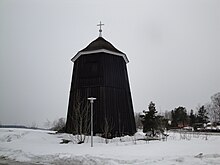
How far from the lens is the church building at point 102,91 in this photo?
62.1ft

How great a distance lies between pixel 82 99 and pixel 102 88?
191cm

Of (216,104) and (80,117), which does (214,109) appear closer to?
(216,104)

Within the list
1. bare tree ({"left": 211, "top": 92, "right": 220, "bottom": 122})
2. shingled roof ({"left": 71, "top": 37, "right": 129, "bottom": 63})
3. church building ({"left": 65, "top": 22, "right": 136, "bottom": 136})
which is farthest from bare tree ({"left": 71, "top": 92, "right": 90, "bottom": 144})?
bare tree ({"left": 211, "top": 92, "right": 220, "bottom": 122})

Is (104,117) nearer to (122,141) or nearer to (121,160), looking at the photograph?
(122,141)

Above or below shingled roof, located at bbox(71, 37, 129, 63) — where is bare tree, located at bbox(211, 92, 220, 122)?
below

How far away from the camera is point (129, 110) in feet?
67.6

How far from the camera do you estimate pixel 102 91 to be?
756 inches

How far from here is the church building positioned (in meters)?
18.9

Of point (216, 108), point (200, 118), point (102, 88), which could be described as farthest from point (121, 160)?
point (216, 108)

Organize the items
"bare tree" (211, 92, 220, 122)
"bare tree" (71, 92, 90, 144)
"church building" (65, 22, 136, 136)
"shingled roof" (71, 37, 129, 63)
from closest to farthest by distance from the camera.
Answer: "bare tree" (71, 92, 90, 144) < "church building" (65, 22, 136, 136) < "shingled roof" (71, 37, 129, 63) < "bare tree" (211, 92, 220, 122)

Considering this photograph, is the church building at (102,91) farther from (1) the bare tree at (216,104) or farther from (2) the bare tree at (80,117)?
(1) the bare tree at (216,104)

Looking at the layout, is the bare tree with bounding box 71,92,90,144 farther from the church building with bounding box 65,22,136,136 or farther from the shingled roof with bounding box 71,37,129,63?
the shingled roof with bounding box 71,37,129,63

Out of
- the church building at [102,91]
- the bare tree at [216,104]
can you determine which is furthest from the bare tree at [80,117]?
the bare tree at [216,104]

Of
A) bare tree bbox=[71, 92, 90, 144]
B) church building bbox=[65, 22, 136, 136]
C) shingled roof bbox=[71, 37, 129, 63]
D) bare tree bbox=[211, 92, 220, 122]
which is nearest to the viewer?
bare tree bbox=[71, 92, 90, 144]
